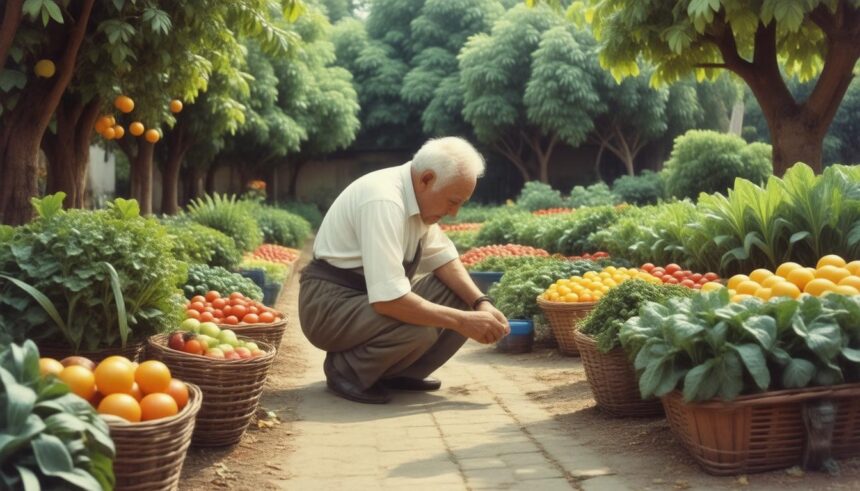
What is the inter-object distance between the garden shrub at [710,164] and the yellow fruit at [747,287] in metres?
15.2

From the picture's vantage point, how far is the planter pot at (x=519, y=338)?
7.81 meters

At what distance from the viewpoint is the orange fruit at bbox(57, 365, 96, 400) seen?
329cm

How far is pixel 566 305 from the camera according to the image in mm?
7180

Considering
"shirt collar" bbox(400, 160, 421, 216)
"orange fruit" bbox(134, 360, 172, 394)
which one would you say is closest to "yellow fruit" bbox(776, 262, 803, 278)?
"shirt collar" bbox(400, 160, 421, 216)

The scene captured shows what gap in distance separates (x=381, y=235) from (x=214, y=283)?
111 inches

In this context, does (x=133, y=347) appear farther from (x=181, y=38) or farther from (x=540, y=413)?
(x=181, y=38)

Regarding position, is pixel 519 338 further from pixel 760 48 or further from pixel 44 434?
pixel 44 434

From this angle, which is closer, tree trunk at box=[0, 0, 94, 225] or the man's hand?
the man's hand

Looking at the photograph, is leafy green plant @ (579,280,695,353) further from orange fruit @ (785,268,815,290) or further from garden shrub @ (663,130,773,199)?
garden shrub @ (663,130,773,199)

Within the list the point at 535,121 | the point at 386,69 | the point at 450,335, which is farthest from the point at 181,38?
the point at 386,69

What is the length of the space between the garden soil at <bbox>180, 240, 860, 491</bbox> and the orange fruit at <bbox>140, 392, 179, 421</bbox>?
71cm

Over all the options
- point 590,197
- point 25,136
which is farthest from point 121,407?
point 590,197

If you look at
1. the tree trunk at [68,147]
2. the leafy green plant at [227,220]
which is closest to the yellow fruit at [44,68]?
the tree trunk at [68,147]

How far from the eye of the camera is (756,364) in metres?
3.79
